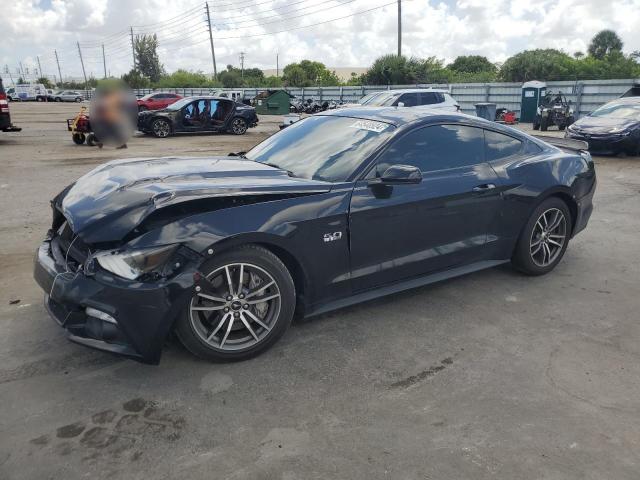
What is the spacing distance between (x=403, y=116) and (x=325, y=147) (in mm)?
655

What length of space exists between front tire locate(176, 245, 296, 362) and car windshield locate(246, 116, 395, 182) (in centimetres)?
83

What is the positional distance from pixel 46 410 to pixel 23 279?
7.18 ft

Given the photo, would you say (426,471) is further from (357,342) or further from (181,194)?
(181,194)

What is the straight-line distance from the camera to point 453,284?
457cm

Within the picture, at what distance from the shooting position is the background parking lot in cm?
239

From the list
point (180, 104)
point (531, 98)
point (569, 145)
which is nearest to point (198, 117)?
point (180, 104)

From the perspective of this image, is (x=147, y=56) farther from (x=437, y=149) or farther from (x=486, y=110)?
(x=437, y=149)

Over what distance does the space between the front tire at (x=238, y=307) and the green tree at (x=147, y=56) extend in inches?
1949

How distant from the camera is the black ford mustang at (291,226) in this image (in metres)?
2.86

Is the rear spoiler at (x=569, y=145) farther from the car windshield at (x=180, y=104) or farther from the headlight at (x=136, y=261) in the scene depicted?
the car windshield at (x=180, y=104)

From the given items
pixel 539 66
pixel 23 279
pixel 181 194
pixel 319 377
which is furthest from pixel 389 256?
pixel 539 66

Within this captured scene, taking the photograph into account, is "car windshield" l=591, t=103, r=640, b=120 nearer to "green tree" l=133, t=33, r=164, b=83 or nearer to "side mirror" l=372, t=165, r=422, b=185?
A: "side mirror" l=372, t=165, r=422, b=185

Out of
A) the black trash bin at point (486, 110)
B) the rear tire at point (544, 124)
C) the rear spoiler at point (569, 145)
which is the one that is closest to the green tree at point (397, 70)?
the black trash bin at point (486, 110)

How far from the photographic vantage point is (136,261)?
282cm
